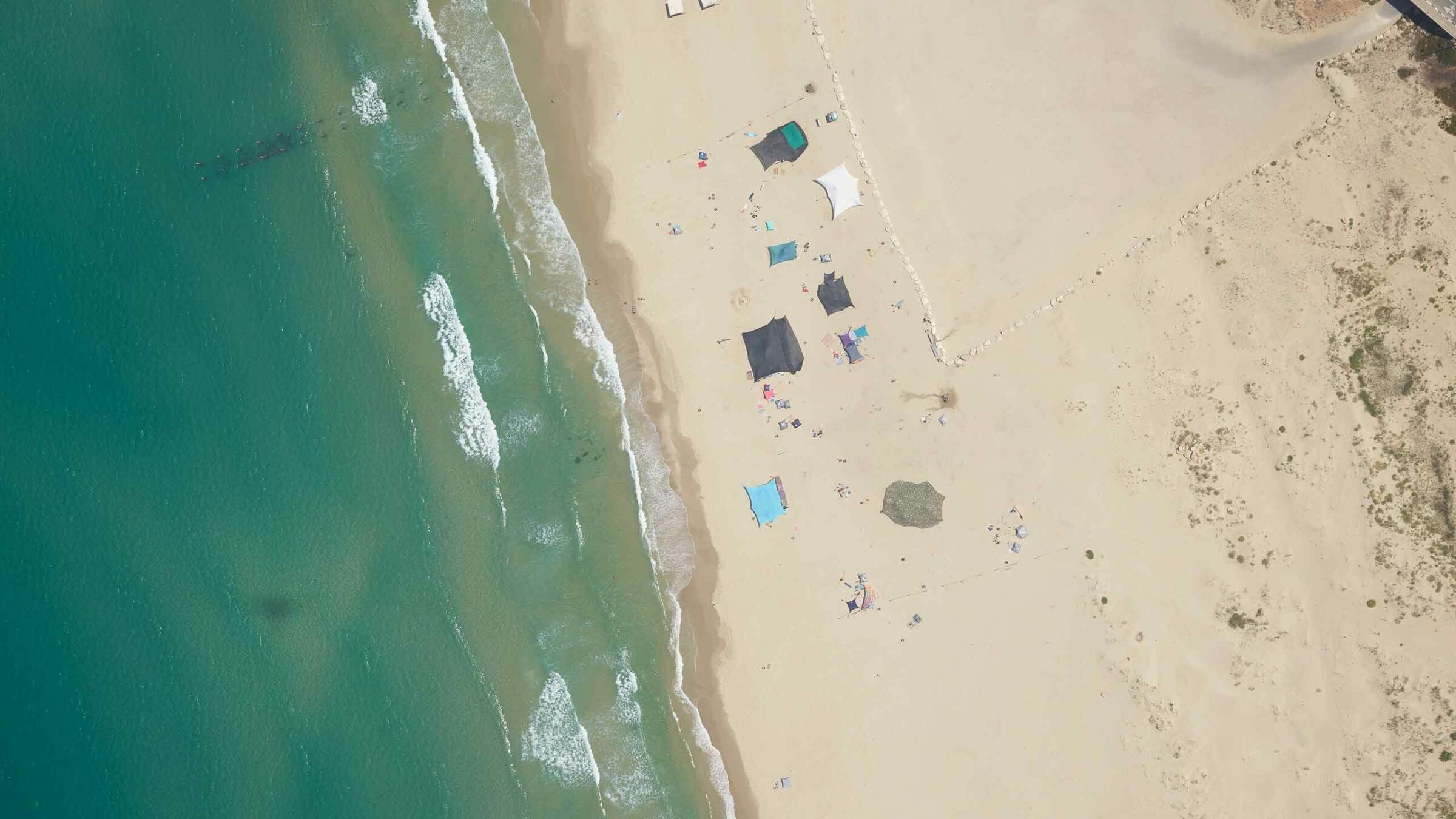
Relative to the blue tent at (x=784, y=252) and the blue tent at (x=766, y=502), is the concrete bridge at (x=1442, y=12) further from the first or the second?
the blue tent at (x=766, y=502)

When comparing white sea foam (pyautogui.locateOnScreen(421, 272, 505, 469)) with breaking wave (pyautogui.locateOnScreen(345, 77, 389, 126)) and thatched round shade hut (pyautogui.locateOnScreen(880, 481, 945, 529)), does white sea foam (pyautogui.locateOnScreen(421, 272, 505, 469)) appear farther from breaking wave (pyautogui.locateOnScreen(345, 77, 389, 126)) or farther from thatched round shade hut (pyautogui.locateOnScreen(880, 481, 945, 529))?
thatched round shade hut (pyautogui.locateOnScreen(880, 481, 945, 529))

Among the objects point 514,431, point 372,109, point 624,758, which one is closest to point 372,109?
point 372,109

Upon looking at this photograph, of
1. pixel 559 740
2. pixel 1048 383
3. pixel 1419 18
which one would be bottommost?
pixel 559 740

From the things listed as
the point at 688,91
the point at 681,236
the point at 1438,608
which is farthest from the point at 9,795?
the point at 1438,608

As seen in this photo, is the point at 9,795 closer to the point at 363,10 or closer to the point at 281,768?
the point at 281,768

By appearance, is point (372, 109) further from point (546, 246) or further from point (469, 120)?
point (546, 246)

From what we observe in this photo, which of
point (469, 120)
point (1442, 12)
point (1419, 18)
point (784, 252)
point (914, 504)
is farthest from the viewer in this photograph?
point (469, 120)
